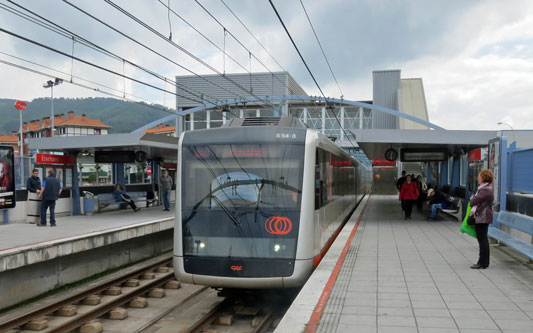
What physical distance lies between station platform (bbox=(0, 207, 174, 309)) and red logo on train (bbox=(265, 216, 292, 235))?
4.90 meters

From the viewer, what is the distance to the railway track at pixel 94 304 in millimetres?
7957

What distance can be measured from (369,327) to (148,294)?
6.41 m

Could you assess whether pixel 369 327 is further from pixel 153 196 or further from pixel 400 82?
pixel 400 82

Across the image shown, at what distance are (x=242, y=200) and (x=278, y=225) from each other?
2.30 feet

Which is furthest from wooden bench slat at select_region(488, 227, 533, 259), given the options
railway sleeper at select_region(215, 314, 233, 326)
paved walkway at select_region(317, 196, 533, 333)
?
railway sleeper at select_region(215, 314, 233, 326)

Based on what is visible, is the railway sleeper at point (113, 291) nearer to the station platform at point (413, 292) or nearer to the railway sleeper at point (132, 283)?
the railway sleeper at point (132, 283)

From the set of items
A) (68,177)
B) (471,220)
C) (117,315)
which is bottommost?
(117,315)

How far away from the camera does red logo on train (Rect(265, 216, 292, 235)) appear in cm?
770

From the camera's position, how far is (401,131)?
647 inches

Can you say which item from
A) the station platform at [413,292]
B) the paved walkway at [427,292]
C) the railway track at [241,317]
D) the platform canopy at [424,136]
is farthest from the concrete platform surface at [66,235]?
the platform canopy at [424,136]

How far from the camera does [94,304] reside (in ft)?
31.1

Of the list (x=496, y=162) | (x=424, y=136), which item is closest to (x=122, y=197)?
(x=424, y=136)

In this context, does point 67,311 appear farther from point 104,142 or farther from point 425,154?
point 425,154

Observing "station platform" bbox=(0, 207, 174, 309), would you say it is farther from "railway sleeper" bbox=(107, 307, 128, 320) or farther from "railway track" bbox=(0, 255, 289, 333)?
"railway sleeper" bbox=(107, 307, 128, 320)
